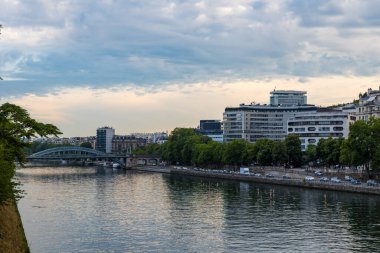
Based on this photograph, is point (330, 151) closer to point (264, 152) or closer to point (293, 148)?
point (293, 148)

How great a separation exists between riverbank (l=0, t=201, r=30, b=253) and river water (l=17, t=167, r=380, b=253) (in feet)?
13.4

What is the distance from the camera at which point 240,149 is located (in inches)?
4289

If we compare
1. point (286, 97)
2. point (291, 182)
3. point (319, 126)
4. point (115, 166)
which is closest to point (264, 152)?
point (291, 182)

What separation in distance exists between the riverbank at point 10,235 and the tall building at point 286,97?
160291 millimetres

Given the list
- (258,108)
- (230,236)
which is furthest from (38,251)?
(258,108)

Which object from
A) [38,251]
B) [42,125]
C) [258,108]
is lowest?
[38,251]

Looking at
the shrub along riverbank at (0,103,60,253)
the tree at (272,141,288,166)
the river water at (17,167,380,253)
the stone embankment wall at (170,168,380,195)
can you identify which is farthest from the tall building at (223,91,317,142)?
the shrub along riverbank at (0,103,60,253)

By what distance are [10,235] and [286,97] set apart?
166896mm

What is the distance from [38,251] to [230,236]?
12.2 meters

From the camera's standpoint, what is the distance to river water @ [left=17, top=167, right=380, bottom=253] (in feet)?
116

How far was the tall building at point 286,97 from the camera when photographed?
18738 centimetres

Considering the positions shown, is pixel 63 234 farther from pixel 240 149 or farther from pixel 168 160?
pixel 168 160

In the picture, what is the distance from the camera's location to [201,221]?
45062 mm

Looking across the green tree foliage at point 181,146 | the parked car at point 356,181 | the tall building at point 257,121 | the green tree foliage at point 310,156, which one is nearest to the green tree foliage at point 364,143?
the parked car at point 356,181
